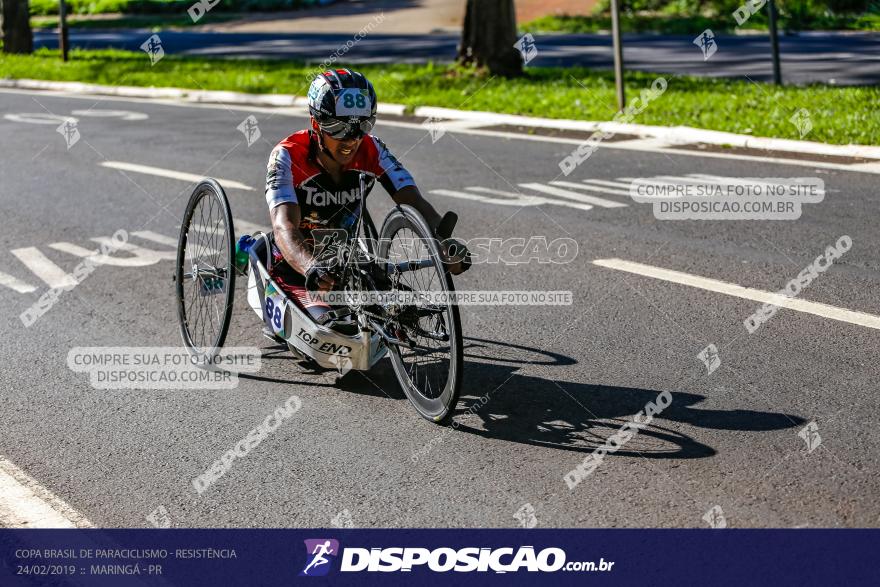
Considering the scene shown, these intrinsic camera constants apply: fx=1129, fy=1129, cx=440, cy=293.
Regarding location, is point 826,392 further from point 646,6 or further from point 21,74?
point 646,6

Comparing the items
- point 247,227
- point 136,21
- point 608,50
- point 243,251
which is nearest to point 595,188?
point 247,227

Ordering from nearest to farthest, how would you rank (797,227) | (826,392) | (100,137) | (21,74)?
(826,392) → (797,227) → (100,137) → (21,74)

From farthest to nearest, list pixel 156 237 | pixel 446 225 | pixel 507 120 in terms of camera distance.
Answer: pixel 507 120 < pixel 156 237 < pixel 446 225

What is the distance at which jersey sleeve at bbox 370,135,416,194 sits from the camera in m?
6.09

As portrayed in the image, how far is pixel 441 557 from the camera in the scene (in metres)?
4.27

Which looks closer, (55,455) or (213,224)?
(55,455)

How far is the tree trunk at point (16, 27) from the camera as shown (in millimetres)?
28609

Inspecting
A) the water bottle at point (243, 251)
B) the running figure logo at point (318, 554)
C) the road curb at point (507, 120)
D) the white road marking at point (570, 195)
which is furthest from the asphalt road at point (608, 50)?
the running figure logo at point (318, 554)

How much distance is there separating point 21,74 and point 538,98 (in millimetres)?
13409

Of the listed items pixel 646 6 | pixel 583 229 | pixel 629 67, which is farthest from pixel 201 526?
pixel 646 6

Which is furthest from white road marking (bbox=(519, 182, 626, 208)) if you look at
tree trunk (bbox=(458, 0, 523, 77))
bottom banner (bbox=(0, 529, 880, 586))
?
tree trunk (bbox=(458, 0, 523, 77))

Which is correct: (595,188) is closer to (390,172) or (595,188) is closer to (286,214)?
(390,172)

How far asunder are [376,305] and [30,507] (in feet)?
6.21

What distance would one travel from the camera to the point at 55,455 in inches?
209
